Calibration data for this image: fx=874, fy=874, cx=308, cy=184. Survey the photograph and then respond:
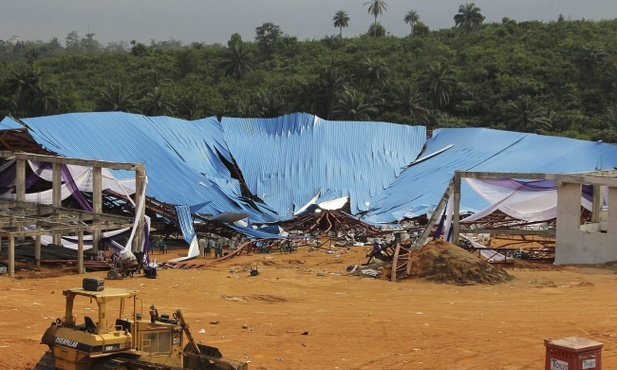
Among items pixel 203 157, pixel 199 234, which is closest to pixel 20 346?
pixel 199 234

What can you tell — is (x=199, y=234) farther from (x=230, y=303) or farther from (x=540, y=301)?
(x=540, y=301)

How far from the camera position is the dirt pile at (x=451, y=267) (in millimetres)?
23172

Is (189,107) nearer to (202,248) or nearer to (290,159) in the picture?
(290,159)

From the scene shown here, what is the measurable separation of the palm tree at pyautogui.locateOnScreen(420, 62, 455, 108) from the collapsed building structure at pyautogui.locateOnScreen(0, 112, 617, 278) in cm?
1882

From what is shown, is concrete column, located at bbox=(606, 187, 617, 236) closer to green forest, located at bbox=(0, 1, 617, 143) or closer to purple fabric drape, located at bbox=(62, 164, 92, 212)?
purple fabric drape, located at bbox=(62, 164, 92, 212)

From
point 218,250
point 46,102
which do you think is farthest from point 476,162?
point 46,102

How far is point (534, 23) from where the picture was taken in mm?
84312

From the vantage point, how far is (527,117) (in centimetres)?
5816

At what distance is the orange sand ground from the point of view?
14.8 metres

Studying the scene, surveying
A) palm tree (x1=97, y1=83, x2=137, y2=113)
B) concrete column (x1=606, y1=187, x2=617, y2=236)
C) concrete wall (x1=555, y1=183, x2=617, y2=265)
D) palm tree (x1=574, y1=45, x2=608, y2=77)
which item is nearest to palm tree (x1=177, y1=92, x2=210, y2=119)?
palm tree (x1=97, y1=83, x2=137, y2=113)

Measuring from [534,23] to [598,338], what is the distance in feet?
238

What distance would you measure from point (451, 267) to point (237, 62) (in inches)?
2161

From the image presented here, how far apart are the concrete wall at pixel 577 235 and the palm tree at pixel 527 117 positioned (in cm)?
3164

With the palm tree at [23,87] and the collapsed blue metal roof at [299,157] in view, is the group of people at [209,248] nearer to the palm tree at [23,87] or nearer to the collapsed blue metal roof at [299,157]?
the collapsed blue metal roof at [299,157]
